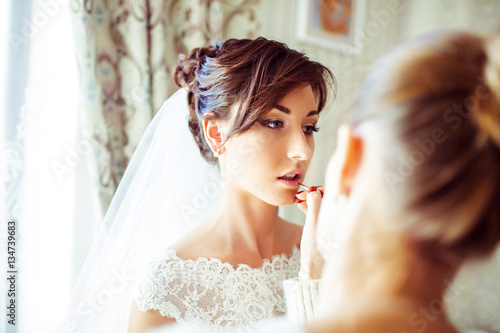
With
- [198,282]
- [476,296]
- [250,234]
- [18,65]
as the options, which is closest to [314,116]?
[250,234]

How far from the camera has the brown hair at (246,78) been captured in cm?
102

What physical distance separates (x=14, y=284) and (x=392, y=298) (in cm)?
115

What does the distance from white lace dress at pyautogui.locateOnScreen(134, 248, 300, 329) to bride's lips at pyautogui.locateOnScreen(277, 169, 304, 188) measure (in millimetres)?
247

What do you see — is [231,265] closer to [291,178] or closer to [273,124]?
[291,178]

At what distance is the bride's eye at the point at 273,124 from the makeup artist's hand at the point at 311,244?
0.18 meters

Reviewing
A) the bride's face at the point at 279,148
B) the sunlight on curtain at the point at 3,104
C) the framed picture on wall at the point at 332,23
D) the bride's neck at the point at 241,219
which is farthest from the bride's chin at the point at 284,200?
the framed picture on wall at the point at 332,23

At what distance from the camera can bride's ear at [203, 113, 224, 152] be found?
1.11 meters

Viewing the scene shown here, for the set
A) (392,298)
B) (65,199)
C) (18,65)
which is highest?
(18,65)

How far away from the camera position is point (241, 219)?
114 cm

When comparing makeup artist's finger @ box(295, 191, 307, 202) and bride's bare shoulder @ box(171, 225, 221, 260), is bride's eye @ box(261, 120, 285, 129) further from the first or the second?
bride's bare shoulder @ box(171, 225, 221, 260)

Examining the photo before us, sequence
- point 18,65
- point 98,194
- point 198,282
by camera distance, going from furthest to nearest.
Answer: point 98,194 < point 18,65 < point 198,282

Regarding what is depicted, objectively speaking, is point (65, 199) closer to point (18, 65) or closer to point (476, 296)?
point (18, 65)

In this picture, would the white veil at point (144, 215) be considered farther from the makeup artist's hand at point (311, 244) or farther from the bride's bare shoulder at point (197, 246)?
the makeup artist's hand at point (311, 244)

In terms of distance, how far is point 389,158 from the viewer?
52cm
